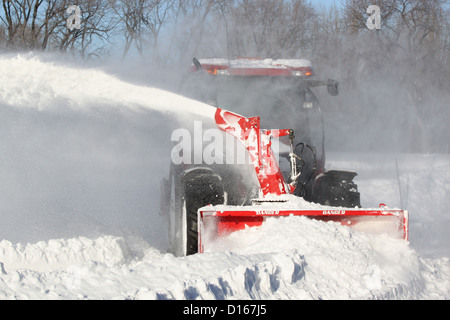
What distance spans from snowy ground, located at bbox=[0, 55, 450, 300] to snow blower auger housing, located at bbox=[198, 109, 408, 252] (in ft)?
0.41

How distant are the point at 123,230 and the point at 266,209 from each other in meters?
3.02

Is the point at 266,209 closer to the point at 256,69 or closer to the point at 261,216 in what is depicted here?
the point at 261,216

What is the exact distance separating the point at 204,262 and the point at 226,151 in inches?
99.6

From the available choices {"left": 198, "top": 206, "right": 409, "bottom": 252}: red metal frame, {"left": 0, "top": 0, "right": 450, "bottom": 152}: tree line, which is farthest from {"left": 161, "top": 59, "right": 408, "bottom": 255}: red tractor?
{"left": 0, "top": 0, "right": 450, "bottom": 152}: tree line

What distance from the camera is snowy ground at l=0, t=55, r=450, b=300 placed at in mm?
3717

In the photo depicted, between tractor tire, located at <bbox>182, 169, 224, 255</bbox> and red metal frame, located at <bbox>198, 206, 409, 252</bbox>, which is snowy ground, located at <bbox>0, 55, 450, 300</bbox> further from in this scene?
tractor tire, located at <bbox>182, 169, 224, 255</bbox>

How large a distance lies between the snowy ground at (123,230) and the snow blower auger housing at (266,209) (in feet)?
0.41

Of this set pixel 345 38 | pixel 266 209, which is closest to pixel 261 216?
pixel 266 209

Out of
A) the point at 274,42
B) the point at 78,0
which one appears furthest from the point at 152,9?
the point at 274,42

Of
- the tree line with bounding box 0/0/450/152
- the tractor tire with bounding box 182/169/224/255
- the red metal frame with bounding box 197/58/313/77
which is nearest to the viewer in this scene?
the tractor tire with bounding box 182/169/224/255

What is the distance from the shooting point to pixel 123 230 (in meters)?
7.70

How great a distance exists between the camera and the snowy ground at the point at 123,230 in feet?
12.2

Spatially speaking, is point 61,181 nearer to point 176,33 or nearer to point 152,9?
point 176,33

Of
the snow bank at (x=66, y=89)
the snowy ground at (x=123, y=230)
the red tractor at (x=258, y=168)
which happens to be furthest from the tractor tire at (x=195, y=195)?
the snow bank at (x=66, y=89)
